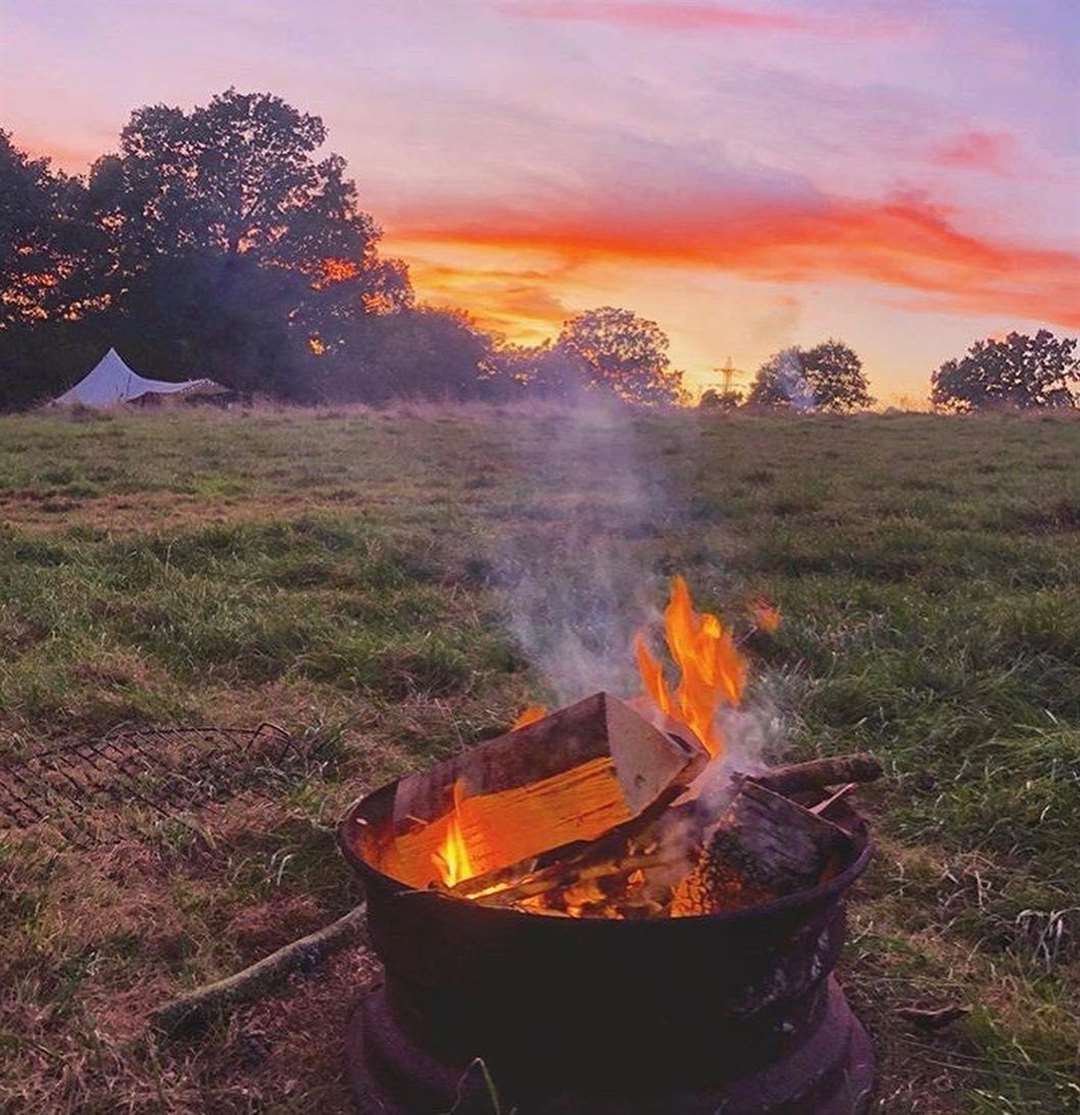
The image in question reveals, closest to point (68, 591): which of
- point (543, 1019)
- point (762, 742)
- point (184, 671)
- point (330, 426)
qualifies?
→ point (184, 671)

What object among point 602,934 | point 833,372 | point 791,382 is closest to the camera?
point 602,934

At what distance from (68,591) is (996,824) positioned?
212 inches

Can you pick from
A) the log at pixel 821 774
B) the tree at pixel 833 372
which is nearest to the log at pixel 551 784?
the log at pixel 821 774

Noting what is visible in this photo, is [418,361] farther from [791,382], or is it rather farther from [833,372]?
[791,382]

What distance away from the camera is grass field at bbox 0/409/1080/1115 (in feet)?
8.79

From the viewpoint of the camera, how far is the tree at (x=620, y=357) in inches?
571

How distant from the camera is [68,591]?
6652mm

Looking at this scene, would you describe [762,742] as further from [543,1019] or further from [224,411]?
[224,411]

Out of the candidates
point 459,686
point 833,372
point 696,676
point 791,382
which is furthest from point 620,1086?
point 833,372

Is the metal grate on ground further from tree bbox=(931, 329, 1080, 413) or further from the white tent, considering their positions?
tree bbox=(931, 329, 1080, 413)

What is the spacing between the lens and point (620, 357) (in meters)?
16.5

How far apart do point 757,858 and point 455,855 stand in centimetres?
66

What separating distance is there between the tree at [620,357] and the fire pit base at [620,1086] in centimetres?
1100

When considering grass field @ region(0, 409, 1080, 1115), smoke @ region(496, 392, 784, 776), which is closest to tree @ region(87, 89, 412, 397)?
smoke @ region(496, 392, 784, 776)
